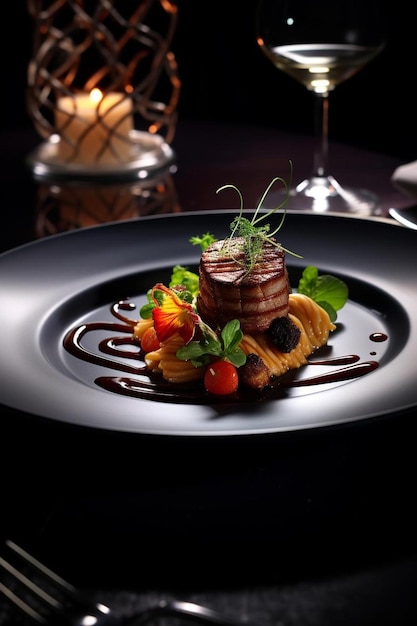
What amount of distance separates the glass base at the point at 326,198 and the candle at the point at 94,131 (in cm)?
91

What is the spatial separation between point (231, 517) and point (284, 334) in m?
0.74

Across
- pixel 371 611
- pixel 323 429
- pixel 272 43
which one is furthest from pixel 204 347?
pixel 272 43

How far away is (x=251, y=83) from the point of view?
6289 mm

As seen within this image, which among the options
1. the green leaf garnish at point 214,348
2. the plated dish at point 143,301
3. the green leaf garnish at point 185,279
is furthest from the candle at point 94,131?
the green leaf garnish at point 214,348

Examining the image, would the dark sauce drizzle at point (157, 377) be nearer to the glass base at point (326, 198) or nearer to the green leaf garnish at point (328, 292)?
the green leaf garnish at point (328, 292)

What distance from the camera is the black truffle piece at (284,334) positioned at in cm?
232

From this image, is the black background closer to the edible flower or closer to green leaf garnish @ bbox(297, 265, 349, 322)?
green leaf garnish @ bbox(297, 265, 349, 322)

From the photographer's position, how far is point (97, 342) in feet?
8.24

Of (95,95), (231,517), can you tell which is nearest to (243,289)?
(231,517)

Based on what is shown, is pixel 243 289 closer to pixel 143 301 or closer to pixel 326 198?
pixel 143 301

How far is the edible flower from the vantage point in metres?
2.25

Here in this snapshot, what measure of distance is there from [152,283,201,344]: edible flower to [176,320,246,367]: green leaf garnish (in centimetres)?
4

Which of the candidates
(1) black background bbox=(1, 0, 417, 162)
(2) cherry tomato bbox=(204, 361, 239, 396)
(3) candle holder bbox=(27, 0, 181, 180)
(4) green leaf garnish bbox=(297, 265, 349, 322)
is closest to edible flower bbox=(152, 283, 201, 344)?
(2) cherry tomato bbox=(204, 361, 239, 396)

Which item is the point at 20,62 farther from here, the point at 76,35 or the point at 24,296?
the point at 24,296
